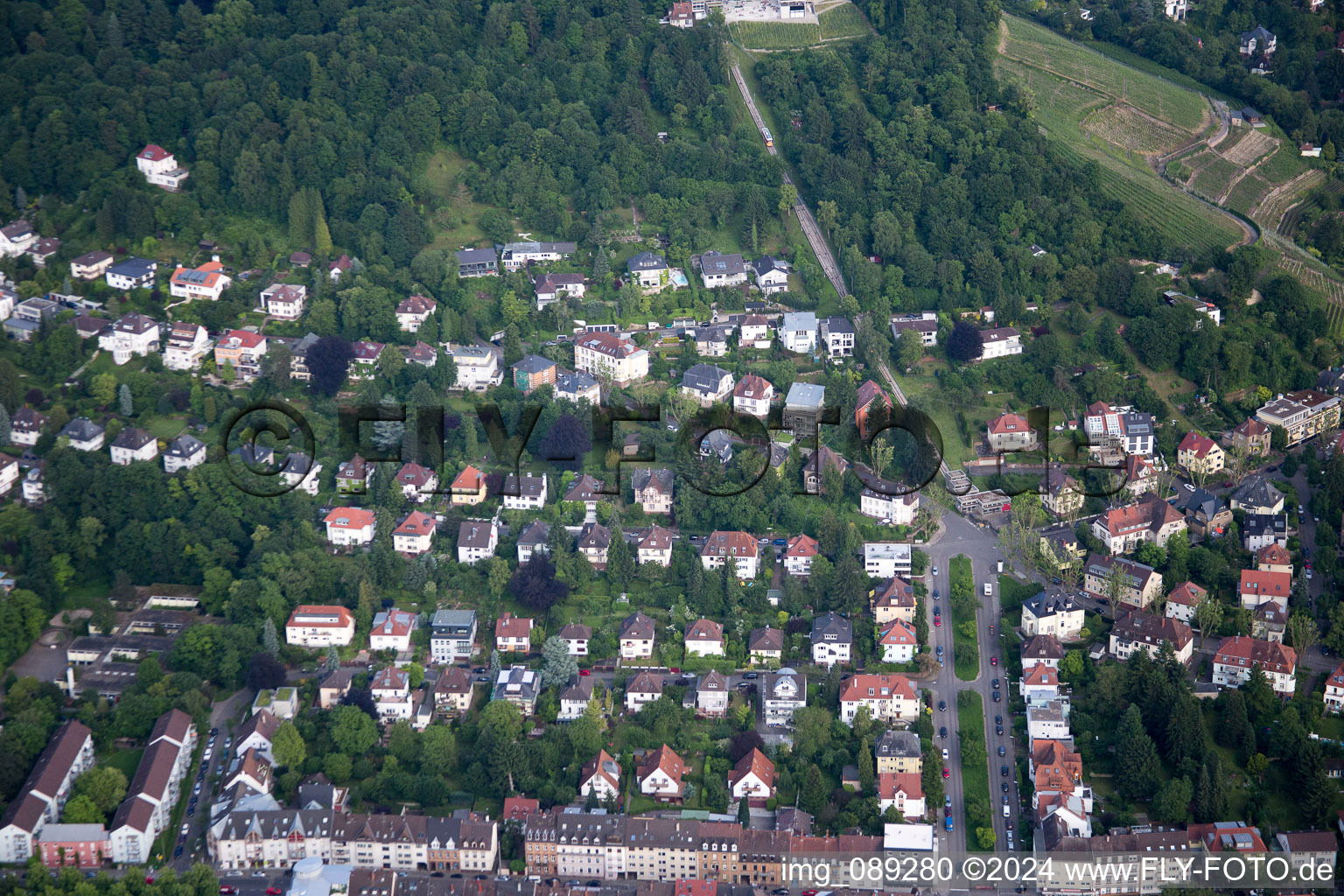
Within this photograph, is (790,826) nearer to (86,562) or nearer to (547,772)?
(547,772)

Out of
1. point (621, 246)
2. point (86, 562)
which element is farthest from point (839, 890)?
point (621, 246)

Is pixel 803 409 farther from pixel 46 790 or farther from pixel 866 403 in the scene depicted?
pixel 46 790

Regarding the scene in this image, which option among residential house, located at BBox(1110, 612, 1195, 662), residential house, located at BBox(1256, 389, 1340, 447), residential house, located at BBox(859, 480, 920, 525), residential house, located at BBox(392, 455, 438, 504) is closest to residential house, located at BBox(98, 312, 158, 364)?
residential house, located at BBox(392, 455, 438, 504)

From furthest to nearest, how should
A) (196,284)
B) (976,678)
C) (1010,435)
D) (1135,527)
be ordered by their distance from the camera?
(196,284) → (1010,435) → (1135,527) → (976,678)

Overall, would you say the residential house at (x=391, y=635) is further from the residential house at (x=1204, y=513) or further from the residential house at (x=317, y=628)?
the residential house at (x=1204, y=513)

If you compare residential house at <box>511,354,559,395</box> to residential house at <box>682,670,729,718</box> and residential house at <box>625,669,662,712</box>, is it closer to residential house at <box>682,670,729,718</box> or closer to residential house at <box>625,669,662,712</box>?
residential house at <box>625,669,662,712</box>

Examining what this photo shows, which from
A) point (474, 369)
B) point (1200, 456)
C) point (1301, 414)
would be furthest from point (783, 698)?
point (1301, 414)
